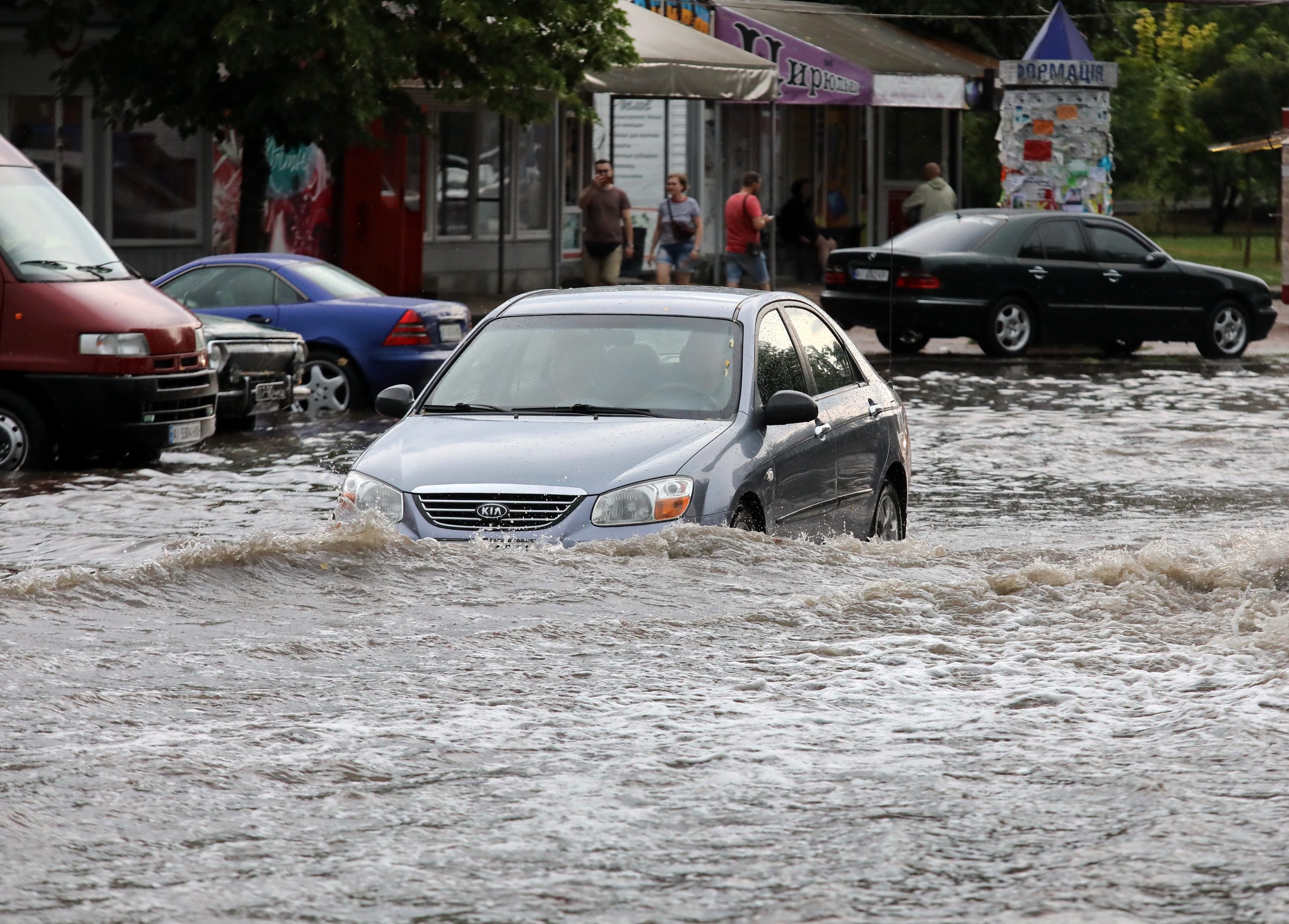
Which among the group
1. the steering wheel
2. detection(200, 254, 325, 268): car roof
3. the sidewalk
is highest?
detection(200, 254, 325, 268): car roof

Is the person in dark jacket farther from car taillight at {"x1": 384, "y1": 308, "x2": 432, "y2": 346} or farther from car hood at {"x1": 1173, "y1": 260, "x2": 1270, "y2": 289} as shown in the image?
car taillight at {"x1": 384, "y1": 308, "x2": 432, "y2": 346}

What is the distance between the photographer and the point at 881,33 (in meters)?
38.2

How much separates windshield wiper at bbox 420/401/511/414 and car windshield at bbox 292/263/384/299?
311 inches

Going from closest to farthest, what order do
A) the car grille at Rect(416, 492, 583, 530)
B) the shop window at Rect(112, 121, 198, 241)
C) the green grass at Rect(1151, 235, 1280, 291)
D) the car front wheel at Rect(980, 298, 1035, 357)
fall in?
the car grille at Rect(416, 492, 583, 530), the car front wheel at Rect(980, 298, 1035, 357), the shop window at Rect(112, 121, 198, 241), the green grass at Rect(1151, 235, 1280, 291)

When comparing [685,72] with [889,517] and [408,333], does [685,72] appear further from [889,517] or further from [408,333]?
[889,517]

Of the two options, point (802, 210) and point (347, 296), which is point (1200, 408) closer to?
point (347, 296)

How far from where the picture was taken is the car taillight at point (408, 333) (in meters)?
16.3

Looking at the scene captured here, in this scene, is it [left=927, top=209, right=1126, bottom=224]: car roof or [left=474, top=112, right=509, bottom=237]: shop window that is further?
[left=474, top=112, right=509, bottom=237]: shop window

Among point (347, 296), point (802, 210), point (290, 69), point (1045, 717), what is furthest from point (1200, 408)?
point (802, 210)

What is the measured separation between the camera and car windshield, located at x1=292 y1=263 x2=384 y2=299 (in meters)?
16.8

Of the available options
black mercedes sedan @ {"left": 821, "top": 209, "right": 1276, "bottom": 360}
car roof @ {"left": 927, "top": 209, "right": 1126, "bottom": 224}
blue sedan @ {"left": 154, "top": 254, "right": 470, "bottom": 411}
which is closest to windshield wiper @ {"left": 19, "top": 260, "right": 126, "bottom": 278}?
blue sedan @ {"left": 154, "top": 254, "right": 470, "bottom": 411}

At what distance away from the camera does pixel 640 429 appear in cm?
844

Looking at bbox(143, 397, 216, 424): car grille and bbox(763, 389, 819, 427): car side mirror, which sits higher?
bbox(763, 389, 819, 427): car side mirror

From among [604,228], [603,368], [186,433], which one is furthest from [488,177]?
[603,368]
